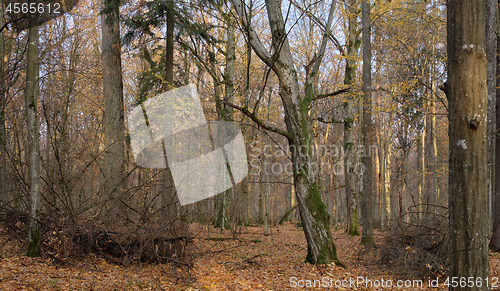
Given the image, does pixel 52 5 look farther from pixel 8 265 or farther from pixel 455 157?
pixel 455 157

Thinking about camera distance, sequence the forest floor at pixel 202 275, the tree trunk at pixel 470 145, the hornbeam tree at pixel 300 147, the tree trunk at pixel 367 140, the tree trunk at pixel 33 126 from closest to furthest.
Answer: the tree trunk at pixel 470 145
the forest floor at pixel 202 275
the tree trunk at pixel 33 126
the hornbeam tree at pixel 300 147
the tree trunk at pixel 367 140

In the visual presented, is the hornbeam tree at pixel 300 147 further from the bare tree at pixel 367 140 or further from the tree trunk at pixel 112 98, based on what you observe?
the tree trunk at pixel 112 98

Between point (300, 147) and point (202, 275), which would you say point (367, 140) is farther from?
point (202, 275)

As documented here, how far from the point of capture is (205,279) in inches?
241

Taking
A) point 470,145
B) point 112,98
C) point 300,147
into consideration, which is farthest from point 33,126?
point 470,145

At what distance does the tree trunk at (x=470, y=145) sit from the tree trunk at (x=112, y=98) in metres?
7.79

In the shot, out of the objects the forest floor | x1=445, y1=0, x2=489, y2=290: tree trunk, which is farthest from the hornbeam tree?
x1=445, y1=0, x2=489, y2=290: tree trunk

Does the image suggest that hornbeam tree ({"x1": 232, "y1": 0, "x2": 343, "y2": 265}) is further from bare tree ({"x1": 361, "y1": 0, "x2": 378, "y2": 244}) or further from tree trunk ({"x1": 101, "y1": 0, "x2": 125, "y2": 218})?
tree trunk ({"x1": 101, "y1": 0, "x2": 125, "y2": 218})

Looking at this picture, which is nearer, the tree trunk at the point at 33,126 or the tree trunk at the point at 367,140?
the tree trunk at the point at 33,126

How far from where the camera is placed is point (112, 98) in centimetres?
963

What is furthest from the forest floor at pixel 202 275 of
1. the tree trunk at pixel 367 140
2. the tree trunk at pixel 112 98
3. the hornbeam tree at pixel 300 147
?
the tree trunk at pixel 112 98

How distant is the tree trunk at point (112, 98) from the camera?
9.38 m

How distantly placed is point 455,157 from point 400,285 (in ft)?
→ 12.2

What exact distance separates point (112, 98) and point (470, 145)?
29.2 ft
